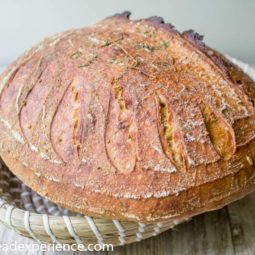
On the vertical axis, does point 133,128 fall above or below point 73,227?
above

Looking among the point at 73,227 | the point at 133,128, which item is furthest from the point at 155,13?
the point at 73,227

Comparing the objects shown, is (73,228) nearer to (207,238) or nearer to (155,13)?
(207,238)

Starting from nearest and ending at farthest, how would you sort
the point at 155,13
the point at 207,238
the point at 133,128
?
the point at 133,128 < the point at 207,238 < the point at 155,13

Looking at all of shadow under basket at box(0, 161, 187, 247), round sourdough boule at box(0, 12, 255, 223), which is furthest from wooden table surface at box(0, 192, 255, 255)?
round sourdough boule at box(0, 12, 255, 223)

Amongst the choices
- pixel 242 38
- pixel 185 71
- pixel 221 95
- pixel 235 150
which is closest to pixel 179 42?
pixel 185 71

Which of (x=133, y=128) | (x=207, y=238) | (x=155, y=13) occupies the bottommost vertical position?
(x=207, y=238)

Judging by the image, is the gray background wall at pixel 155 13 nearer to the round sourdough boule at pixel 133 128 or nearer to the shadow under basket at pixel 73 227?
the round sourdough boule at pixel 133 128

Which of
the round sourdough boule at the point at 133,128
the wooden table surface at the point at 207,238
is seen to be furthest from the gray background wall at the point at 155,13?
the wooden table surface at the point at 207,238
